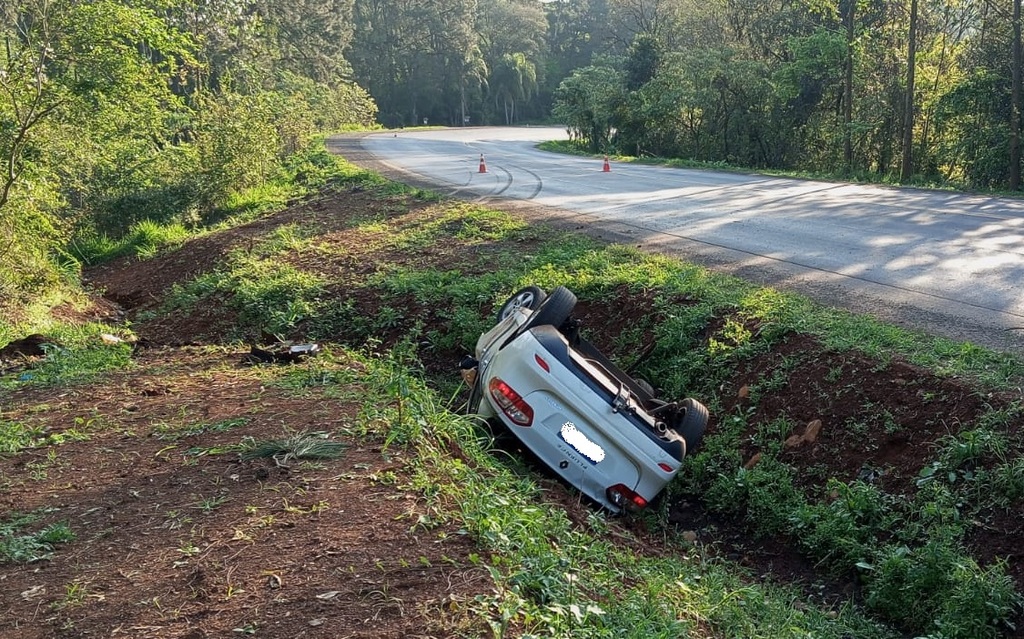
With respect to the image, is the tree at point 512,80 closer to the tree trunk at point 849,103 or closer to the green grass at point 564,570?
the tree trunk at point 849,103

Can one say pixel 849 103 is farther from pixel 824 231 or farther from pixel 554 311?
pixel 554 311

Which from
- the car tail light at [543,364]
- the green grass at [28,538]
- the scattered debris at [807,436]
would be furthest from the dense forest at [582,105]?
the scattered debris at [807,436]

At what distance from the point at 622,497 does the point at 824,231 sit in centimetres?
732

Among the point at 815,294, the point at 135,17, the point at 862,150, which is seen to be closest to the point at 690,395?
the point at 815,294

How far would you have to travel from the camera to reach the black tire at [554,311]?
5934mm

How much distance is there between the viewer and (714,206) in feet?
45.3

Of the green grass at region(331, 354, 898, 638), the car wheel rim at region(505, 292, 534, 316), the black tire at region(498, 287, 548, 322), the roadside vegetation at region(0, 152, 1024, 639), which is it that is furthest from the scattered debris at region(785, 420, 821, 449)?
the car wheel rim at region(505, 292, 534, 316)

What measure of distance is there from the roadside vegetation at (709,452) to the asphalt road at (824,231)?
0.88 m

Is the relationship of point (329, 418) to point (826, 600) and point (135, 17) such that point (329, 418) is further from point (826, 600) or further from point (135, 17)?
point (135, 17)

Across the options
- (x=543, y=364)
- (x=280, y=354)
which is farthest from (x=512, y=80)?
(x=543, y=364)

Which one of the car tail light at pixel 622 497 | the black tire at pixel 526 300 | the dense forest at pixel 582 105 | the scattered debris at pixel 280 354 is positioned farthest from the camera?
the dense forest at pixel 582 105

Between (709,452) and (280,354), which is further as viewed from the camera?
(280,354)

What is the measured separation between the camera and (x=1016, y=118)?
60.1 ft

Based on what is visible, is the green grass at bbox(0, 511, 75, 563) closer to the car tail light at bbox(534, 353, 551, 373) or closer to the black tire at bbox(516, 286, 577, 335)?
the car tail light at bbox(534, 353, 551, 373)
